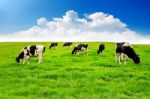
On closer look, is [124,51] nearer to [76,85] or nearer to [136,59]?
[136,59]

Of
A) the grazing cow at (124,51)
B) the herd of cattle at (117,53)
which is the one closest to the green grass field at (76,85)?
the herd of cattle at (117,53)

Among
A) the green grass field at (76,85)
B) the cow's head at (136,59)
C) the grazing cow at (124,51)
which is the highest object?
the grazing cow at (124,51)

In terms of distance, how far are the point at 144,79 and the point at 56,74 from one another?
5.98 meters

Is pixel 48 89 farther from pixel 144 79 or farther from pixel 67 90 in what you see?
pixel 144 79

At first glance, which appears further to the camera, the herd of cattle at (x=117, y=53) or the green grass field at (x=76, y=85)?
the herd of cattle at (x=117, y=53)

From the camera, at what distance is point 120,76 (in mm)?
22188

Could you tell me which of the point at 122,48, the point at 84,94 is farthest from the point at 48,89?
the point at 122,48

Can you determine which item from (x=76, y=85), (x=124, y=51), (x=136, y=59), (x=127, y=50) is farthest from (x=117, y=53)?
(x=76, y=85)

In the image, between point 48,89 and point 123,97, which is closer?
point 123,97

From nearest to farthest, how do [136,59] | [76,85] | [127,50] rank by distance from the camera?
[76,85] < [136,59] < [127,50]

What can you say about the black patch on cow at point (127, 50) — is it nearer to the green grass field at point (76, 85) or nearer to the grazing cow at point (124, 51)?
the grazing cow at point (124, 51)

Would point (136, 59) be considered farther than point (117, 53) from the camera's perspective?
No

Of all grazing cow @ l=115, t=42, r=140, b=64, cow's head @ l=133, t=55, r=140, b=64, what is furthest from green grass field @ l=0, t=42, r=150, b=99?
grazing cow @ l=115, t=42, r=140, b=64

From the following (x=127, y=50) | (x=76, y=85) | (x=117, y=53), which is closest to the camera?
(x=76, y=85)
